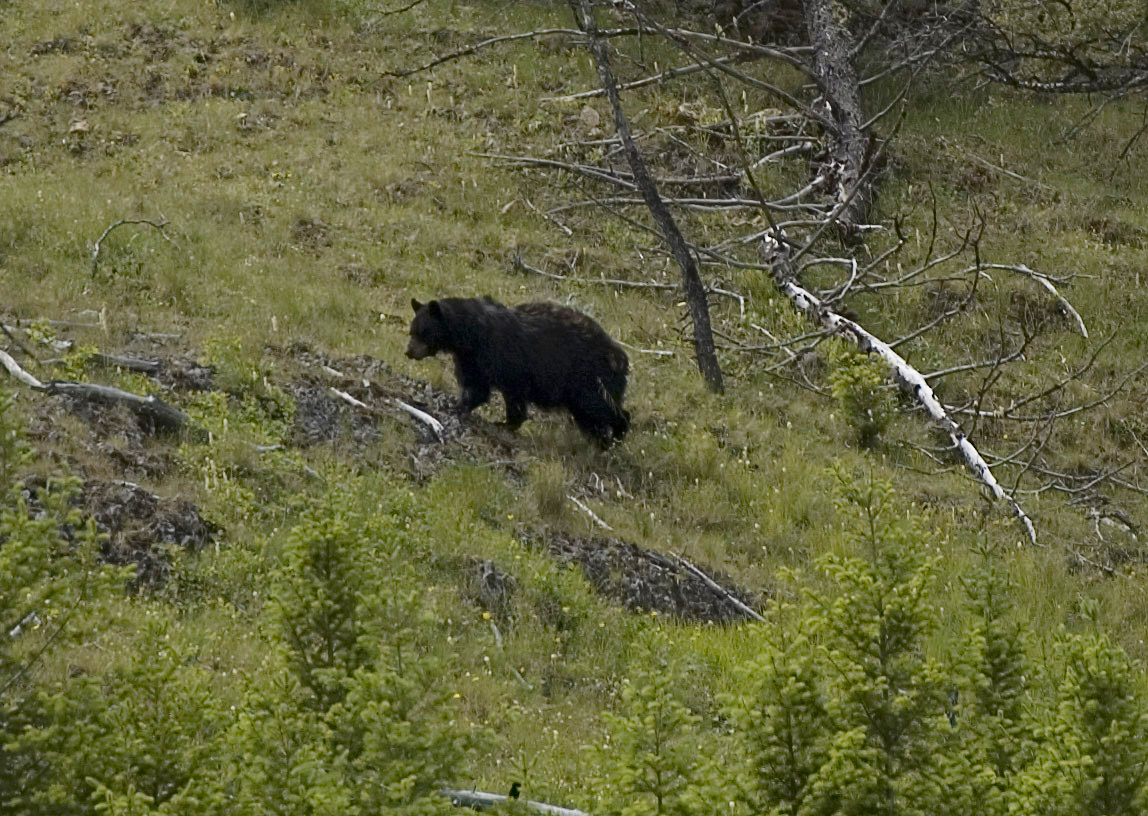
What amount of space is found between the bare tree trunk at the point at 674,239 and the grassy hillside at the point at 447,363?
251 millimetres

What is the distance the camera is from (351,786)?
4480mm

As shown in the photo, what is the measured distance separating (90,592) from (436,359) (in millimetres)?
9224

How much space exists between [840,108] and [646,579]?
11584 millimetres

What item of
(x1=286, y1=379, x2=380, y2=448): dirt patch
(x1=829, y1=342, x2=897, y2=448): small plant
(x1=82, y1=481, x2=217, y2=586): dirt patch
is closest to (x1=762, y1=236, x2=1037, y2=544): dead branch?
(x1=829, y1=342, x2=897, y2=448): small plant

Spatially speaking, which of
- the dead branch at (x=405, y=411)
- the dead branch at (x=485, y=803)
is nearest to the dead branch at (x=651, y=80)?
the dead branch at (x=405, y=411)

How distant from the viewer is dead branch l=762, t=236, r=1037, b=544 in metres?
12.6

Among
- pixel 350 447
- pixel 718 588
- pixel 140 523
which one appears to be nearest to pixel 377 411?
pixel 350 447

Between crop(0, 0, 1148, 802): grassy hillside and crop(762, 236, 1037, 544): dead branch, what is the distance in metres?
0.31

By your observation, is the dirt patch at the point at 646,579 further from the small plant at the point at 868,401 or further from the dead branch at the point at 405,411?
the small plant at the point at 868,401

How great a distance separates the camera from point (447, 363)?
13.9 meters

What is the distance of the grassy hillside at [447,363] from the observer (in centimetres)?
873

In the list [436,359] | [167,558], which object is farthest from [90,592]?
[436,359]

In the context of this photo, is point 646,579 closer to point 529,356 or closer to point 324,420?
point 324,420

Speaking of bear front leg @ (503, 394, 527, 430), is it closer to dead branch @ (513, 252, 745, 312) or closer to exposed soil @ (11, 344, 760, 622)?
exposed soil @ (11, 344, 760, 622)
